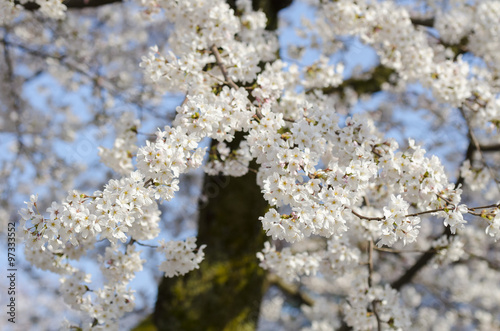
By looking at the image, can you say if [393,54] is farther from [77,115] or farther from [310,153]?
[77,115]

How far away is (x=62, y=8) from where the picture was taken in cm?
337

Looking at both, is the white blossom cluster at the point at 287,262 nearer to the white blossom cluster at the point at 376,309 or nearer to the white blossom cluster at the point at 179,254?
the white blossom cluster at the point at 376,309

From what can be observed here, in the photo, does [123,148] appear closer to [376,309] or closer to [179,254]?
[179,254]

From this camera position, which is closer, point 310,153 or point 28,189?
point 310,153

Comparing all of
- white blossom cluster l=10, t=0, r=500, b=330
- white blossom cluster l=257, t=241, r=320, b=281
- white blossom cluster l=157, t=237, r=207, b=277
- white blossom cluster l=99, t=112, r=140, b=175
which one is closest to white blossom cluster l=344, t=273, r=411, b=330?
white blossom cluster l=10, t=0, r=500, b=330

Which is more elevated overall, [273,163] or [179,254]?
[273,163]

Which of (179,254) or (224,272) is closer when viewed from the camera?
(179,254)

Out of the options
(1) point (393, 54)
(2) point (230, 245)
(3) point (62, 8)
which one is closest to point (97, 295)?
(2) point (230, 245)

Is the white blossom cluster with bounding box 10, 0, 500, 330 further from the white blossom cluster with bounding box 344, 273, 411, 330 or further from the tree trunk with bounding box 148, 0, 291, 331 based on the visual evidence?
the tree trunk with bounding box 148, 0, 291, 331

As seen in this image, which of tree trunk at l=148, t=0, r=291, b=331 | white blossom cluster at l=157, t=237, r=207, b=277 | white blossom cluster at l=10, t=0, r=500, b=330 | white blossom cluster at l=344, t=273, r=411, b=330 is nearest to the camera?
white blossom cluster at l=10, t=0, r=500, b=330

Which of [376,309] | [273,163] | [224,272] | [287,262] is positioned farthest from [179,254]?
[224,272]

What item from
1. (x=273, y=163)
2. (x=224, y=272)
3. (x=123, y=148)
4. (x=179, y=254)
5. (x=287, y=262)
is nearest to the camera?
(x=273, y=163)

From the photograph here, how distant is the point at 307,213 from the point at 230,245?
2.62 m

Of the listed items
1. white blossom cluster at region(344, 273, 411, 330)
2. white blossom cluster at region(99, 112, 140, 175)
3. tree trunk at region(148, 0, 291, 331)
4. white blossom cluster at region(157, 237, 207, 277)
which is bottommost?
tree trunk at region(148, 0, 291, 331)
